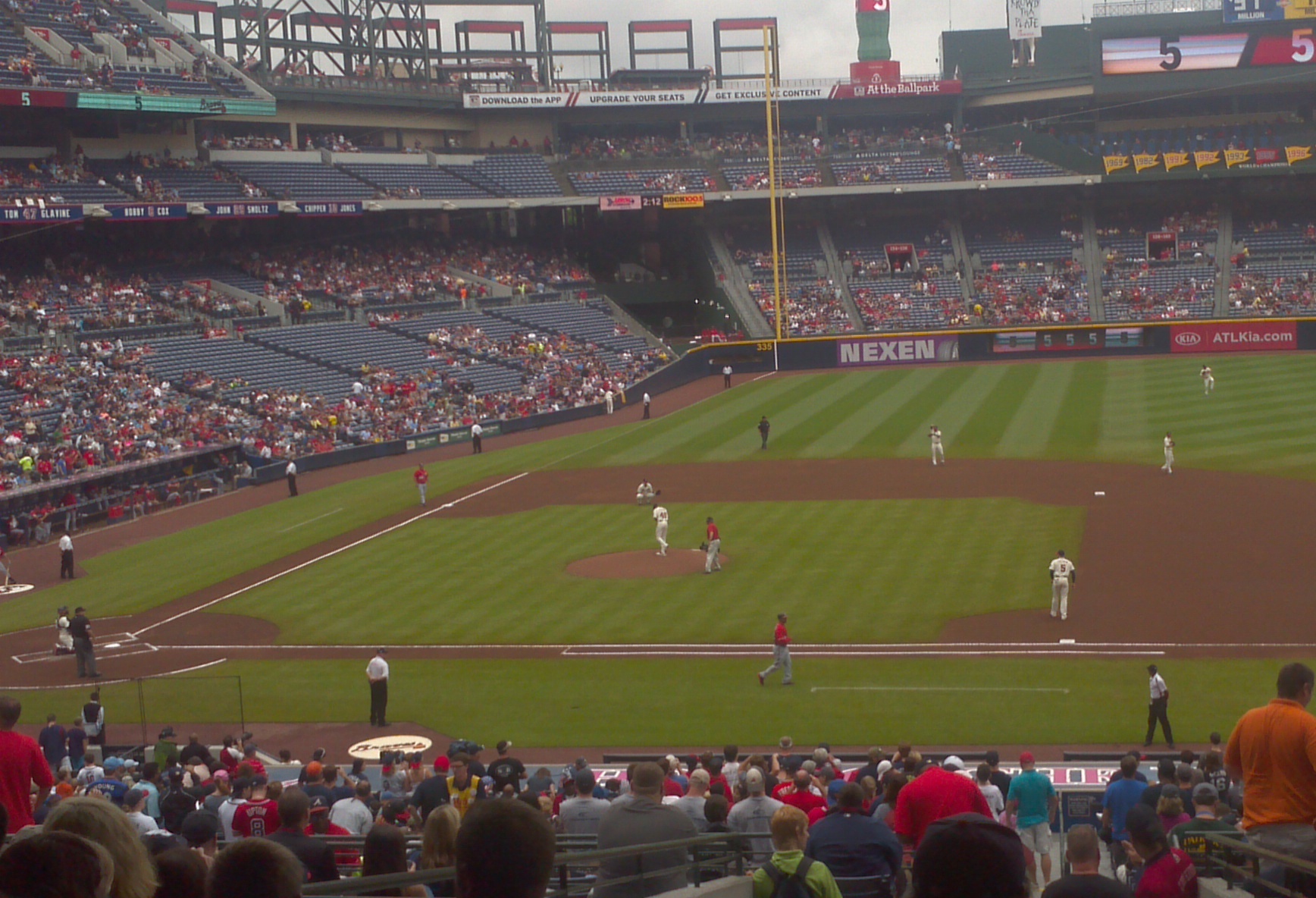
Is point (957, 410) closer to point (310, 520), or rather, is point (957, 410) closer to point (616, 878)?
point (310, 520)

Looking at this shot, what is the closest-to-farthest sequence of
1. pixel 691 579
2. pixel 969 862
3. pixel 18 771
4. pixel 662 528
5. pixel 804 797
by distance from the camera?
pixel 969 862 < pixel 18 771 < pixel 804 797 < pixel 691 579 < pixel 662 528

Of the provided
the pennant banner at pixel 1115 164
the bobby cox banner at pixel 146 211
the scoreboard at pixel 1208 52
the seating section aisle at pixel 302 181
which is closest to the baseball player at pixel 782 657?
the bobby cox banner at pixel 146 211

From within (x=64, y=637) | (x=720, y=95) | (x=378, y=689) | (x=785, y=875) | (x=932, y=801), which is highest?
(x=720, y=95)

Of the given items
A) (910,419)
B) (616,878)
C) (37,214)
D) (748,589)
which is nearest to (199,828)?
(616,878)

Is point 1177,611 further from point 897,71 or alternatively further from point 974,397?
point 897,71

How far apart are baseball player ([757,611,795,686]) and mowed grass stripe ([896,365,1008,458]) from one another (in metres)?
21.7

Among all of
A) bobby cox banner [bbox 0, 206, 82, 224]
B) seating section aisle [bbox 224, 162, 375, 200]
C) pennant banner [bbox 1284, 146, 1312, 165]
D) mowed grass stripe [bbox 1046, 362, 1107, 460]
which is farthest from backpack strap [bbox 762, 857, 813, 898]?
pennant banner [bbox 1284, 146, 1312, 165]

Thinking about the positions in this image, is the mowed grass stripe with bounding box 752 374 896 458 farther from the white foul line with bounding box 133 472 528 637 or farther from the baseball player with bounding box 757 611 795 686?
the baseball player with bounding box 757 611 795 686

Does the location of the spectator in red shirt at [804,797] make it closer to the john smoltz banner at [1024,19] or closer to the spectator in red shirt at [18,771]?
the spectator in red shirt at [18,771]

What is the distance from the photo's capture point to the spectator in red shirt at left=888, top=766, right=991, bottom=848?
7.65 metres

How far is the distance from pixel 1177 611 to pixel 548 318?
1949 inches

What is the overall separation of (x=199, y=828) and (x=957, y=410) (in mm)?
46703

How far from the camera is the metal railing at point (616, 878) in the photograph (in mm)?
5590

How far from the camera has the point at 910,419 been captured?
51031 mm
